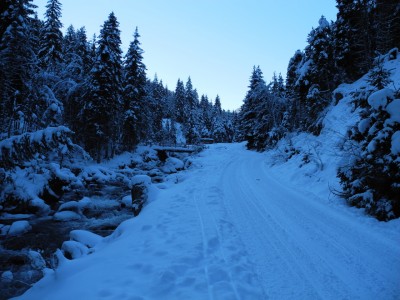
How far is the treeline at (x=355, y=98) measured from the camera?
6.45 m

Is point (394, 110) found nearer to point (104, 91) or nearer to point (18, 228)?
point (18, 228)

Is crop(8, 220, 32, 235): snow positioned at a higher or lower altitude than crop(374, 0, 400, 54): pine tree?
lower

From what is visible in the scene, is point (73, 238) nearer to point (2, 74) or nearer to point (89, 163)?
point (2, 74)

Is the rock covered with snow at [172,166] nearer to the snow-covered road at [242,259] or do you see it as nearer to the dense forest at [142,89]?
the dense forest at [142,89]

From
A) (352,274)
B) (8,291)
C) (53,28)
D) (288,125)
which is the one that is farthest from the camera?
(288,125)

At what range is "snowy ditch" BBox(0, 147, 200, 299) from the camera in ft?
21.3

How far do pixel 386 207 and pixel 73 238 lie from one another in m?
8.35

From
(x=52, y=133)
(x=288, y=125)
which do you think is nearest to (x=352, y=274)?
(x=52, y=133)

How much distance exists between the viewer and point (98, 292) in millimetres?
3650

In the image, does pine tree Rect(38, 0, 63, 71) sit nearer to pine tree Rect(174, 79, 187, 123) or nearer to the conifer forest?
the conifer forest

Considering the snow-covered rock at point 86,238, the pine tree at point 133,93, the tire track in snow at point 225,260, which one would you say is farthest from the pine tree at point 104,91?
the tire track in snow at point 225,260

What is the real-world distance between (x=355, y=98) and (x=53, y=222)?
1284 cm

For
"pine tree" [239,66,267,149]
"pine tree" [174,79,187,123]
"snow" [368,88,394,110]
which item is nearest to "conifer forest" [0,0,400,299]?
"snow" [368,88,394,110]

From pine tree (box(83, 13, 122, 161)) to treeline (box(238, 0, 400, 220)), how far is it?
19.4 m
